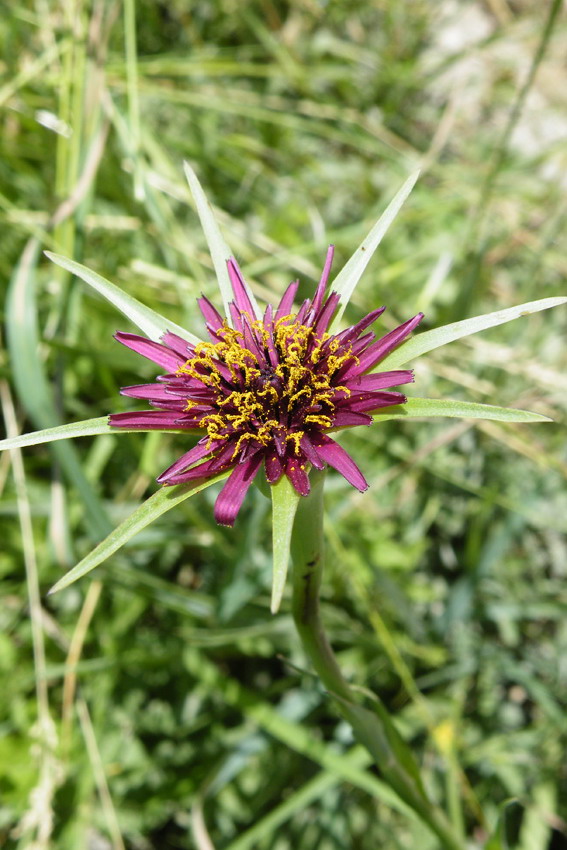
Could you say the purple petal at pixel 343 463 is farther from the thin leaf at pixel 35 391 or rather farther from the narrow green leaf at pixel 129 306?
the thin leaf at pixel 35 391

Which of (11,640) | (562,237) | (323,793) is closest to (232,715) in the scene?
(323,793)

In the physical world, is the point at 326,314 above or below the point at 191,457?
above

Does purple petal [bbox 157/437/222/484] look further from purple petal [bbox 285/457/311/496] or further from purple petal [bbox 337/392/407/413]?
purple petal [bbox 337/392/407/413]

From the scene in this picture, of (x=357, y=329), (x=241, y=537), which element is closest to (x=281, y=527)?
(x=357, y=329)

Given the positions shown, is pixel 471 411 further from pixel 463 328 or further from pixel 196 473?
pixel 196 473

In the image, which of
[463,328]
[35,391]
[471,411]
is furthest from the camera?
[35,391]

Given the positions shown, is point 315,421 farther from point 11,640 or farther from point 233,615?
point 11,640
